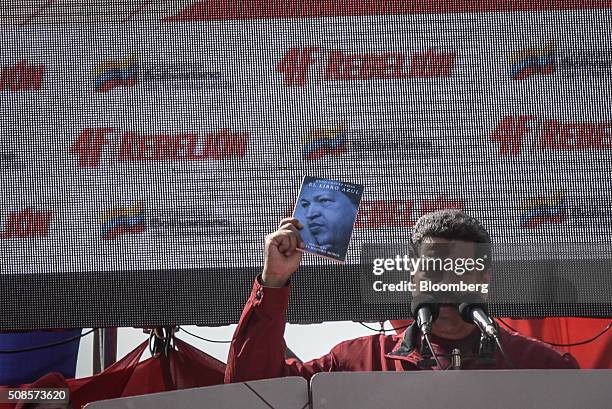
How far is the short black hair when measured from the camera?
2186 mm

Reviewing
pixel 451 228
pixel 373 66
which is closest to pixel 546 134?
pixel 451 228

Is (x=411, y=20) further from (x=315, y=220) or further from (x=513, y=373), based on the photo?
(x=513, y=373)

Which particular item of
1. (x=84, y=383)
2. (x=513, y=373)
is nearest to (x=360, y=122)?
(x=513, y=373)

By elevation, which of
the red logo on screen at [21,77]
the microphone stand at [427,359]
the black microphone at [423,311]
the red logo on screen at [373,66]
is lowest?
the microphone stand at [427,359]

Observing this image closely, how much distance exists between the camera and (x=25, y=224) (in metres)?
2.22

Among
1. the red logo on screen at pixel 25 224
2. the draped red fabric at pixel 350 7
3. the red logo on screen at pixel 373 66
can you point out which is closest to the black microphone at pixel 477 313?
the red logo on screen at pixel 373 66

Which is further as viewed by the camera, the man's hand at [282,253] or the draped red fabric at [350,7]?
the draped red fabric at [350,7]

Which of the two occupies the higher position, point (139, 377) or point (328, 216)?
point (328, 216)

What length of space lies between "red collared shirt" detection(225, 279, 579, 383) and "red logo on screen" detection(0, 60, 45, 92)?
83 centimetres

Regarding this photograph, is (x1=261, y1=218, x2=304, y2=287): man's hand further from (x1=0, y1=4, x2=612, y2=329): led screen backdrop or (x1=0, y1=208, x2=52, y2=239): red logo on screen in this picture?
(x1=0, y1=208, x2=52, y2=239): red logo on screen

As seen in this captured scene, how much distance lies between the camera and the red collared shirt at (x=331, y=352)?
205 centimetres

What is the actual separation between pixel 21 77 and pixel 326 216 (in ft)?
3.11

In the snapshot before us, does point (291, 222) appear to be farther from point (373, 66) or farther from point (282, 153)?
point (373, 66)

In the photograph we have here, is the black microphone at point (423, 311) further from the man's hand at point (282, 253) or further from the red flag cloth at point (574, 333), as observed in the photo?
the man's hand at point (282, 253)
